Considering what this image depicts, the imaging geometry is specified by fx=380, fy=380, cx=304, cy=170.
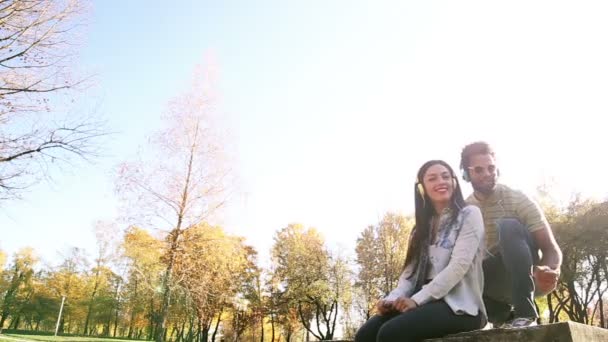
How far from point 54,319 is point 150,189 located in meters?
48.7

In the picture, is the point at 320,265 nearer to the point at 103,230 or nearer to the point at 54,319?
the point at 103,230

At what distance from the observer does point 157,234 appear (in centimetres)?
1281

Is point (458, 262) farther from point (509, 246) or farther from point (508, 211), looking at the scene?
point (508, 211)

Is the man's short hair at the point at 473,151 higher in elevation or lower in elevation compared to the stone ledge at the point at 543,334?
higher

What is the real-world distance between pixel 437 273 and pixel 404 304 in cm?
33

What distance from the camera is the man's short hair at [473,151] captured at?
312 centimetres

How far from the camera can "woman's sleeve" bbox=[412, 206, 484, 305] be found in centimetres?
219

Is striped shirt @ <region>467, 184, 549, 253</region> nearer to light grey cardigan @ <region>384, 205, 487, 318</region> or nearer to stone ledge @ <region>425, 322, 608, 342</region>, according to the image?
light grey cardigan @ <region>384, 205, 487, 318</region>

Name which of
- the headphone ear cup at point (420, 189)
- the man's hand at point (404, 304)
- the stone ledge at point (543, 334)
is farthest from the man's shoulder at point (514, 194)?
the man's hand at point (404, 304)

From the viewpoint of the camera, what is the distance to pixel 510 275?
8.58ft

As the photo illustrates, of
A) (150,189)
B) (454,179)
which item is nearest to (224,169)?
(150,189)

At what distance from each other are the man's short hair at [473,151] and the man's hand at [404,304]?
4.77 feet

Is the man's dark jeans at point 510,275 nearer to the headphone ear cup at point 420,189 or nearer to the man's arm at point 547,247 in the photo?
the man's arm at point 547,247

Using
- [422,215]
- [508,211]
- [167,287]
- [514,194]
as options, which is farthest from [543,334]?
[167,287]
